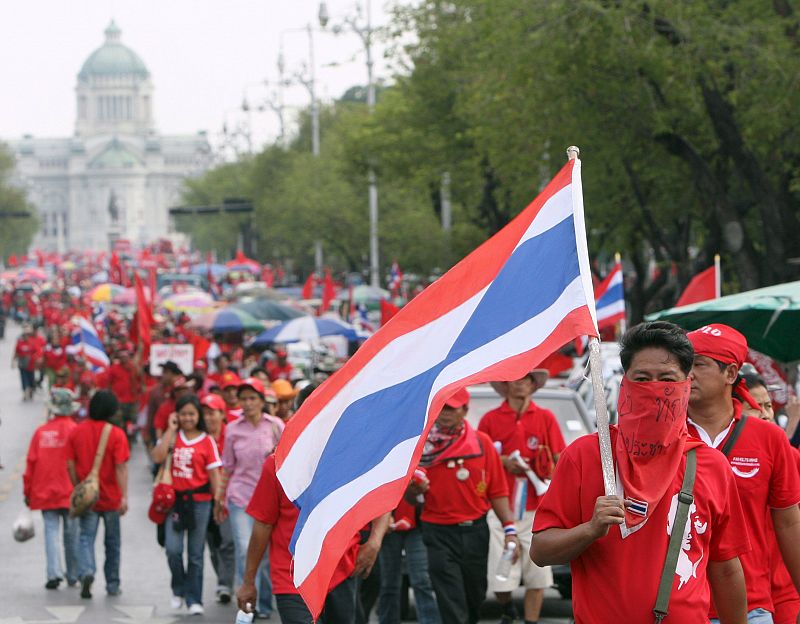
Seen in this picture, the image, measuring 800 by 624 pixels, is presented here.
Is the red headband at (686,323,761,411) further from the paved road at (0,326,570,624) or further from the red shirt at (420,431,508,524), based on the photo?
the paved road at (0,326,570,624)

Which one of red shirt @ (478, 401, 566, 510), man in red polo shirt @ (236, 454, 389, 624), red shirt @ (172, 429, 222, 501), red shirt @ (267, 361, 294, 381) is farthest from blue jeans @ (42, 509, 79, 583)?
red shirt @ (267, 361, 294, 381)

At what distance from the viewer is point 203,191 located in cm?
10350

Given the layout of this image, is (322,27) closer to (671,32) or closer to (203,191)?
(671,32)

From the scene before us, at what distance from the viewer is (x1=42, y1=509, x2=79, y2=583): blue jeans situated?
12336 millimetres

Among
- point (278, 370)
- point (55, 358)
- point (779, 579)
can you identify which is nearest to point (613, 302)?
point (278, 370)

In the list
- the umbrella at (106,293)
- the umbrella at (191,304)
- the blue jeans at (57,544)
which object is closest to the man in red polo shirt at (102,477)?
the blue jeans at (57,544)

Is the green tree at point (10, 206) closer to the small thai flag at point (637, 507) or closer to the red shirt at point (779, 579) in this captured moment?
the red shirt at point (779, 579)

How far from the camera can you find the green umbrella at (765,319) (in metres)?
9.54

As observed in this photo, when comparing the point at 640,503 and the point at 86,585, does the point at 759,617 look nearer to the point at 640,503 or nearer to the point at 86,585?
the point at 640,503

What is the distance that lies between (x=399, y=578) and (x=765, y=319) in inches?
96.7

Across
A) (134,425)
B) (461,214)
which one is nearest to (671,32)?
(134,425)

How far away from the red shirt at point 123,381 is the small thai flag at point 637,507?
1808 cm

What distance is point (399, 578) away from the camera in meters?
9.10

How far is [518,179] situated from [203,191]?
74.9 m
